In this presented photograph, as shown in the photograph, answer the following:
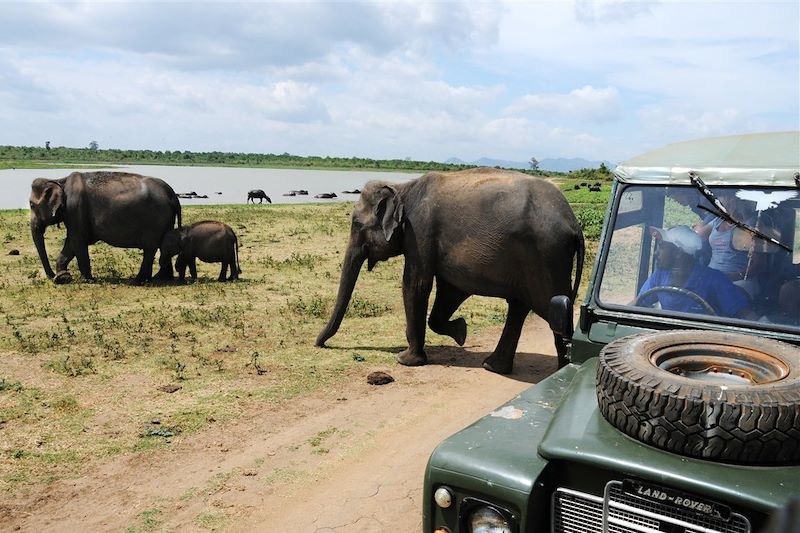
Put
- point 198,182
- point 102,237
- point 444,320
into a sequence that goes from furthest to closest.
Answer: point 198,182 < point 102,237 < point 444,320

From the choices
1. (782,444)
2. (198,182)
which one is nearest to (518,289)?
(782,444)

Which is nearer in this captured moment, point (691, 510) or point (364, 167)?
point (691, 510)

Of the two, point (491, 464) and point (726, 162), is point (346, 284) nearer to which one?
point (726, 162)

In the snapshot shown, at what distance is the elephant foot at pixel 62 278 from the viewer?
1398 cm

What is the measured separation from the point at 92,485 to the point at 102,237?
34.4 feet

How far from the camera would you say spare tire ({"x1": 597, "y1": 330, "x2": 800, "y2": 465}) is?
8.37ft

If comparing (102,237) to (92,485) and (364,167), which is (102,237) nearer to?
(92,485)

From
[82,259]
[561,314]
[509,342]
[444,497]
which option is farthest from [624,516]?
[82,259]

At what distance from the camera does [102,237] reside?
14961 millimetres

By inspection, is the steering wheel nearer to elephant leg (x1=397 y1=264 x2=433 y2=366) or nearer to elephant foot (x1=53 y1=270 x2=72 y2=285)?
elephant leg (x1=397 y1=264 x2=433 y2=366)

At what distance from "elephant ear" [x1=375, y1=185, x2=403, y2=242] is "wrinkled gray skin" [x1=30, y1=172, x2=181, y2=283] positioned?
7.52 metres

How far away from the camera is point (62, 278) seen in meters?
14.1

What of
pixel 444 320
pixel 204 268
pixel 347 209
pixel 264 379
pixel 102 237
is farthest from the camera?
pixel 347 209

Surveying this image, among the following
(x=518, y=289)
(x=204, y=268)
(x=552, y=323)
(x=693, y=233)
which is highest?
(x=693, y=233)
